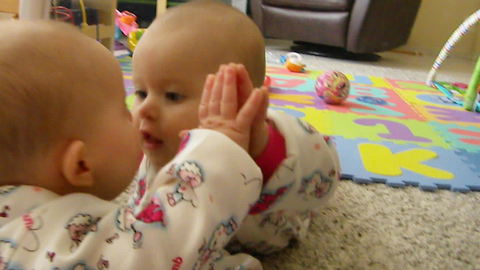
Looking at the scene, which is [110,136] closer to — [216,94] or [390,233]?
[216,94]

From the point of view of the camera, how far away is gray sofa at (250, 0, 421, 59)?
2469 mm

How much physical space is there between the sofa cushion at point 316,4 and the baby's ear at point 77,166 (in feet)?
7.50

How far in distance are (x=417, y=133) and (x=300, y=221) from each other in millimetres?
706

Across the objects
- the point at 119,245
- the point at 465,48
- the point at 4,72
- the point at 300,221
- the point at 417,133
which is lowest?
the point at 465,48

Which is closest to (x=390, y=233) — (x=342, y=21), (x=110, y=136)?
(x=110, y=136)

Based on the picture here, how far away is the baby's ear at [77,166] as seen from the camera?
0.41 m

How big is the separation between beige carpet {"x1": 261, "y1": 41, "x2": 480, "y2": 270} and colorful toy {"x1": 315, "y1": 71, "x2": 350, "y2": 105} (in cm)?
63

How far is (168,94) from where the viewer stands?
1.94 feet

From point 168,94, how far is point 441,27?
316cm

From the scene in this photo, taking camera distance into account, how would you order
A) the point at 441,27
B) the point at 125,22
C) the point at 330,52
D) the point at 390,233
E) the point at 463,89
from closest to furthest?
the point at 390,233, the point at 463,89, the point at 125,22, the point at 330,52, the point at 441,27

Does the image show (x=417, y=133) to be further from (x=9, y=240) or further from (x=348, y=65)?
(x=348, y=65)

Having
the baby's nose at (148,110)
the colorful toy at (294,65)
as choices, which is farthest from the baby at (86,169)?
the colorful toy at (294,65)

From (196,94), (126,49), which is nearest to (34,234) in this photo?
(196,94)

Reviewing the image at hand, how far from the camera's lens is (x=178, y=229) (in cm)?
40
